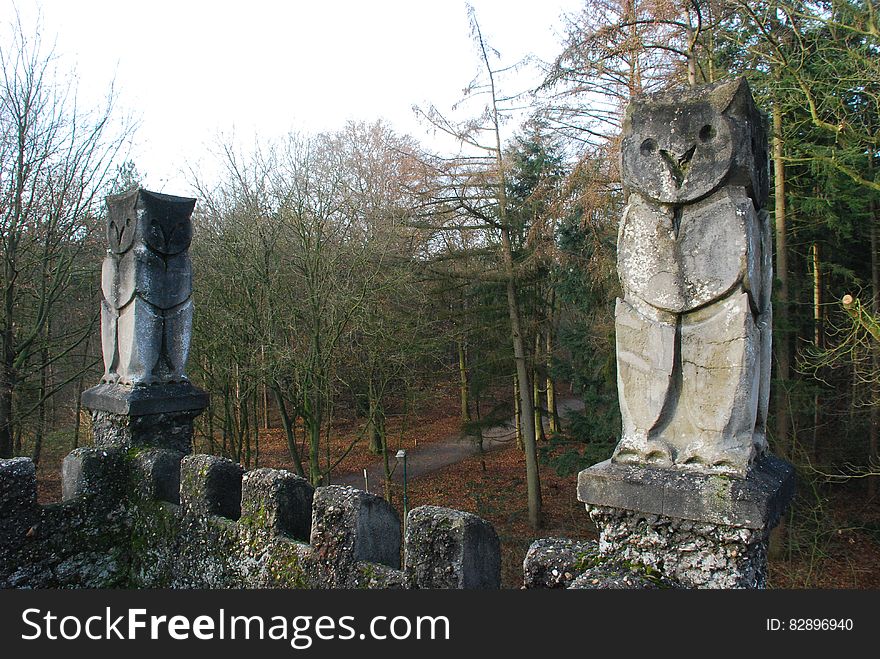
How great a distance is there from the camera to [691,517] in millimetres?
2217

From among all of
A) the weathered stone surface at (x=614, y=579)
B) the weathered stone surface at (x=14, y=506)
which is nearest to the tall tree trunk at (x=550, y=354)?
the weathered stone surface at (x=14, y=506)

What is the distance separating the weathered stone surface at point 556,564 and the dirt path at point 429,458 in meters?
13.9

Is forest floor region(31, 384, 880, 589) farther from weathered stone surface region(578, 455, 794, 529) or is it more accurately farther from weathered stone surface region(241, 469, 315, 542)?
weathered stone surface region(241, 469, 315, 542)

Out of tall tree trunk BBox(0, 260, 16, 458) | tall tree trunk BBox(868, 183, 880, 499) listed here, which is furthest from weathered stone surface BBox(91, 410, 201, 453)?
tall tree trunk BBox(868, 183, 880, 499)

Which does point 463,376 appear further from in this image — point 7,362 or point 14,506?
point 14,506

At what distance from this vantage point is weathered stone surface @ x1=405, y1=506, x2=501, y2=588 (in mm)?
2400

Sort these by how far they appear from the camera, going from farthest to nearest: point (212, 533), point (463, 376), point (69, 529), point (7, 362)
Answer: point (463, 376) → point (7, 362) → point (69, 529) → point (212, 533)

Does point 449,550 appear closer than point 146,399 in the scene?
Yes

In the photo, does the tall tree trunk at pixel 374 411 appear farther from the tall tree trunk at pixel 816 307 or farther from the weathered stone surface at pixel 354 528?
the weathered stone surface at pixel 354 528

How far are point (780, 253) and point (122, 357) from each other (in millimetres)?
9842

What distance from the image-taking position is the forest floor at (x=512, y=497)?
32.9ft

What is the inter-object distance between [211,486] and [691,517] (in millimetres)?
2490

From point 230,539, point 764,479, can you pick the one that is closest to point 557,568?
point 764,479

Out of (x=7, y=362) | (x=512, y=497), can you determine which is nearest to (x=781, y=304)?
(x=512, y=497)
